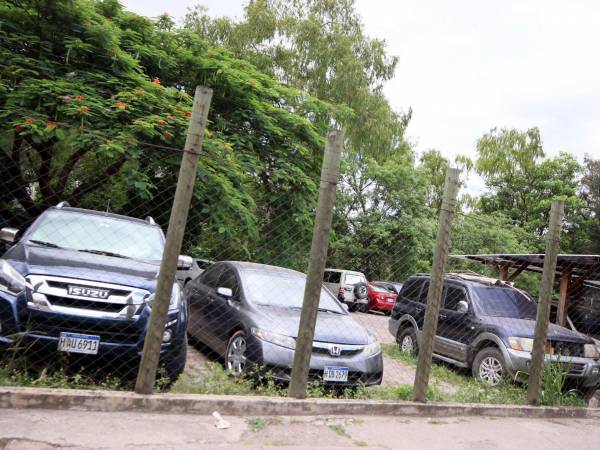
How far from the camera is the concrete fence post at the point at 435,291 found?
15.8ft

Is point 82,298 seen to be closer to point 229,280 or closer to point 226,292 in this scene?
point 226,292

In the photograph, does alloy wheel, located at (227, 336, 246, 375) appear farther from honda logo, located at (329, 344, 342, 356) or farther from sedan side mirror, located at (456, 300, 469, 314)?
sedan side mirror, located at (456, 300, 469, 314)

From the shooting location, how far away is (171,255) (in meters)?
3.91

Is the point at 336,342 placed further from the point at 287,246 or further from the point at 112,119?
the point at 112,119

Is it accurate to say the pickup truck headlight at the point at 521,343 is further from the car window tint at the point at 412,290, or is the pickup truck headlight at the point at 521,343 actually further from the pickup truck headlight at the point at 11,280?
the pickup truck headlight at the point at 11,280

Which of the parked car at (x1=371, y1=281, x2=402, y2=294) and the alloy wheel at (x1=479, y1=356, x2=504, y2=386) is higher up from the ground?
the parked car at (x1=371, y1=281, x2=402, y2=294)

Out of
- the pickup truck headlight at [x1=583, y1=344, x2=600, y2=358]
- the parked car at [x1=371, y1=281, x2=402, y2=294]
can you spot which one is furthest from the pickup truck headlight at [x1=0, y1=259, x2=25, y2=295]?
the parked car at [x1=371, y1=281, x2=402, y2=294]

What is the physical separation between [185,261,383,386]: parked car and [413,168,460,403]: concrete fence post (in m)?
0.74

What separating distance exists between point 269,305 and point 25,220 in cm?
689

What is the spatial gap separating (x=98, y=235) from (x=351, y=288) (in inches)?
583

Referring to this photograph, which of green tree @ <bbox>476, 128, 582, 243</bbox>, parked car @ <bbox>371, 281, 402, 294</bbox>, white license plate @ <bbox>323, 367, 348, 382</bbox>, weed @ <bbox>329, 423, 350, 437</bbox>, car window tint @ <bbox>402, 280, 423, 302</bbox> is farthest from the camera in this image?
green tree @ <bbox>476, 128, 582, 243</bbox>

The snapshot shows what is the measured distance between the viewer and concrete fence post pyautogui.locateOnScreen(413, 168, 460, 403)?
4.81 m

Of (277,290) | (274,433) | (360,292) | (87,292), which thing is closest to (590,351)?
(277,290)

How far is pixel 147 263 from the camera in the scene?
206 inches
